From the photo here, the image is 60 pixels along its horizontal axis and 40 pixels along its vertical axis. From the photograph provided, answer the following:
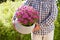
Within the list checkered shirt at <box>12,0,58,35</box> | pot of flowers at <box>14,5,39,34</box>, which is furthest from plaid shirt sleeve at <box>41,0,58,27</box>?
pot of flowers at <box>14,5,39,34</box>

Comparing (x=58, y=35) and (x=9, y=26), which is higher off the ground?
(x=9, y=26)

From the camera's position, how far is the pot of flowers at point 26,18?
225cm

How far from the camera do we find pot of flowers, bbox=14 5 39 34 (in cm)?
225

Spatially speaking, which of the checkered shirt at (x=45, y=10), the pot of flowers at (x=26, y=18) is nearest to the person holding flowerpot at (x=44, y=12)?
the checkered shirt at (x=45, y=10)

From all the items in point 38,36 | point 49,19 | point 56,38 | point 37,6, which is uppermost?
point 37,6

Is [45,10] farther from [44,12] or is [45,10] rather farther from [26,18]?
[26,18]

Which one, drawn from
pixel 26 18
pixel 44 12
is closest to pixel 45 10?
pixel 44 12

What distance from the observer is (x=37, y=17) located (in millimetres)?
2309

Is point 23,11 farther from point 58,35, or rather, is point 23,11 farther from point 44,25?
point 58,35

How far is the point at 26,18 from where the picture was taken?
7.34 feet

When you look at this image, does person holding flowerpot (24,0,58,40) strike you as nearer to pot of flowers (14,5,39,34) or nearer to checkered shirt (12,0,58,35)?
checkered shirt (12,0,58,35)

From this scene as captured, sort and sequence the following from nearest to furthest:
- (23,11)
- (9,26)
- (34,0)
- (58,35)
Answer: (23,11) < (34,0) < (9,26) < (58,35)

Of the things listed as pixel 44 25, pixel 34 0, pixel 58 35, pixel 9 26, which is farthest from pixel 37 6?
pixel 58 35

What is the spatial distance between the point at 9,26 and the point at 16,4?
714 mm
